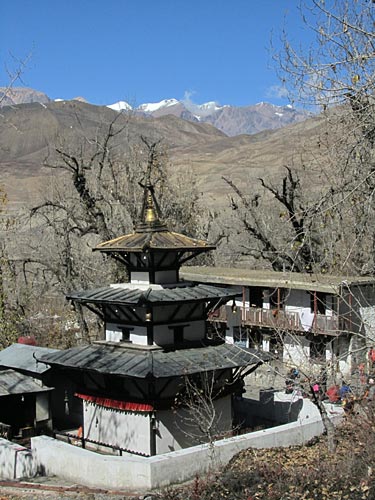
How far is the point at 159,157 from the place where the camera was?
43.3 m

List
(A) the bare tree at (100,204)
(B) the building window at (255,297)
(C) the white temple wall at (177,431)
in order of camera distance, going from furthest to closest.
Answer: (B) the building window at (255,297), (A) the bare tree at (100,204), (C) the white temple wall at (177,431)

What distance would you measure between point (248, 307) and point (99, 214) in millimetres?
8583

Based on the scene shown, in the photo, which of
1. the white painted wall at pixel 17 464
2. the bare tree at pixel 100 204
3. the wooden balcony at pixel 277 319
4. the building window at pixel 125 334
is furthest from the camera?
the bare tree at pixel 100 204

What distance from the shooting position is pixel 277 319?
30141 millimetres

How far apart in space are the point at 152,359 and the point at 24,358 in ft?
21.2

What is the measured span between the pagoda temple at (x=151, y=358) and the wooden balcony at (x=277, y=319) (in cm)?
740

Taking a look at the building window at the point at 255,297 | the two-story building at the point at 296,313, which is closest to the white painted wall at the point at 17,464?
the two-story building at the point at 296,313

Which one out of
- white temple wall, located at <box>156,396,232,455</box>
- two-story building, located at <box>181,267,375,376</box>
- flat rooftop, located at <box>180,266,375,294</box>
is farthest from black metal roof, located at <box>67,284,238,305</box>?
two-story building, located at <box>181,267,375,376</box>

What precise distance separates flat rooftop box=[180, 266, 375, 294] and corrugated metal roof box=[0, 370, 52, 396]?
33.3 feet

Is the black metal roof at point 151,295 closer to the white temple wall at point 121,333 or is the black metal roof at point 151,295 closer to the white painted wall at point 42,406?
the white temple wall at point 121,333

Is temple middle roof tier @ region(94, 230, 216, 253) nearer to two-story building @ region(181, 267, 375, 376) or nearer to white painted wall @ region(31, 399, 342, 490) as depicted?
white painted wall @ region(31, 399, 342, 490)

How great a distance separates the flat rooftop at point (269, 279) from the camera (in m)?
28.4

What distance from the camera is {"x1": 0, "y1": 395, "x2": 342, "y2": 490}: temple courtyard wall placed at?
15836 millimetres

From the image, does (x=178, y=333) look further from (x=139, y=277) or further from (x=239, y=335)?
(x=239, y=335)
